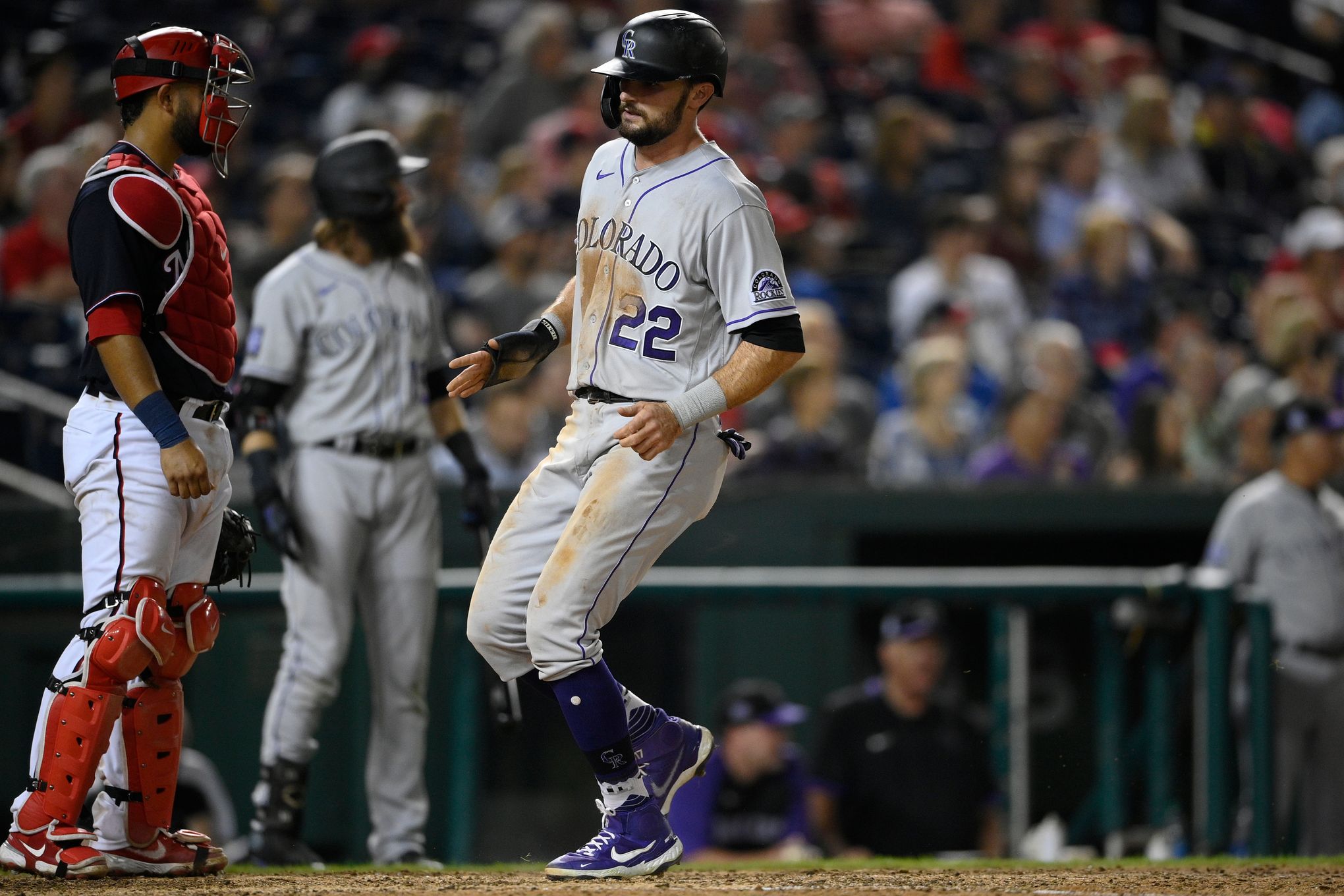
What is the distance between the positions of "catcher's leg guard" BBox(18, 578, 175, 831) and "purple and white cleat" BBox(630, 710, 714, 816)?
1.23 m

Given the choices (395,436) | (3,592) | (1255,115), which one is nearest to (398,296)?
(395,436)

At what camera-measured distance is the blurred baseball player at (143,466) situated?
166 inches

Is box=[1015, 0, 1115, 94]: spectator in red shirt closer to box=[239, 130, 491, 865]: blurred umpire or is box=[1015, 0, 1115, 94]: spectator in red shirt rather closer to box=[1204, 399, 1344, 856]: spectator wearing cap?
box=[1204, 399, 1344, 856]: spectator wearing cap

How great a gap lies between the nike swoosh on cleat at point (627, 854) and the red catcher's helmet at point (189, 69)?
2.05 meters

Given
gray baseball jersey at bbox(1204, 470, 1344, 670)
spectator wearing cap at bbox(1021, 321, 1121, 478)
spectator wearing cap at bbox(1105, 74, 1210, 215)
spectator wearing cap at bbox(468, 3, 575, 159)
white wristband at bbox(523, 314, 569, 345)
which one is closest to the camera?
white wristband at bbox(523, 314, 569, 345)

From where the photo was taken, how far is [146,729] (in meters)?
4.40

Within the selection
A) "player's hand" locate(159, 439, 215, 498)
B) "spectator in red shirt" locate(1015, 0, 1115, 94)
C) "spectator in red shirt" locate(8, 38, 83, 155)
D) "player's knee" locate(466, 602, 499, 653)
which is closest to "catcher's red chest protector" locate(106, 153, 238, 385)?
"player's hand" locate(159, 439, 215, 498)

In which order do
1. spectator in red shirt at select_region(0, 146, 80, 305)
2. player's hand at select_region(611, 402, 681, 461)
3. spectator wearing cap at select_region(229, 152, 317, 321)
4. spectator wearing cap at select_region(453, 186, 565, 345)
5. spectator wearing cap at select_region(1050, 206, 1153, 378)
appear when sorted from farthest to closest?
spectator wearing cap at select_region(1050, 206, 1153, 378), spectator wearing cap at select_region(453, 186, 565, 345), spectator wearing cap at select_region(229, 152, 317, 321), spectator in red shirt at select_region(0, 146, 80, 305), player's hand at select_region(611, 402, 681, 461)

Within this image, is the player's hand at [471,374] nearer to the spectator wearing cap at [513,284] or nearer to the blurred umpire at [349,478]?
the blurred umpire at [349,478]

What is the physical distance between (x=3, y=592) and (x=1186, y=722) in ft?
16.1

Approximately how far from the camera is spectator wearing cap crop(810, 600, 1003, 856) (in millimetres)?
7145

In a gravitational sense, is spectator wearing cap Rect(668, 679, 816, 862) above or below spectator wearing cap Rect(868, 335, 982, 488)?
below

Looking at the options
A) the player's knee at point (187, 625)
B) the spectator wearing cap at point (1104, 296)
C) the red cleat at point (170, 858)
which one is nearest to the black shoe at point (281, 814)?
the red cleat at point (170, 858)

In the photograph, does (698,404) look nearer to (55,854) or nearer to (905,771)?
(55,854)
